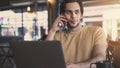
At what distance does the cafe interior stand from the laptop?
4957 mm

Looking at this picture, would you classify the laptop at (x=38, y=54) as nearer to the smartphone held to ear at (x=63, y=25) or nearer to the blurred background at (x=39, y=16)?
the smartphone held to ear at (x=63, y=25)

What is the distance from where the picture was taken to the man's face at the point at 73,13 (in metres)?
2.13

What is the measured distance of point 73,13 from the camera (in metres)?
2.13

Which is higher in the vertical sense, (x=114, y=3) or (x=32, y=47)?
(x=114, y=3)

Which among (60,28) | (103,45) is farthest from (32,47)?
(60,28)

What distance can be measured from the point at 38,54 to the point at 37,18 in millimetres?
15042

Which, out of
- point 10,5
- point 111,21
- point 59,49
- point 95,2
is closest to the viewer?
point 59,49

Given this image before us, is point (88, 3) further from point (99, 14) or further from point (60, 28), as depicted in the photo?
point (60, 28)

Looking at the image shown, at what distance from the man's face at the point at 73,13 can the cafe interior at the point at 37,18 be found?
4512mm

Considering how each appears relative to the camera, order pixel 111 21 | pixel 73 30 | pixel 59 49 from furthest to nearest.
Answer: pixel 111 21, pixel 73 30, pixel 59 49

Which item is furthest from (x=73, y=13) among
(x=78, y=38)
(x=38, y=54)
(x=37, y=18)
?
(x=37, y=18)

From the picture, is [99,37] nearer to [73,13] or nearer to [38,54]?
[73,13]

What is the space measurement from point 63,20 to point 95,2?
30.3ft

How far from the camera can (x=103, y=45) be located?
2.06 metres
